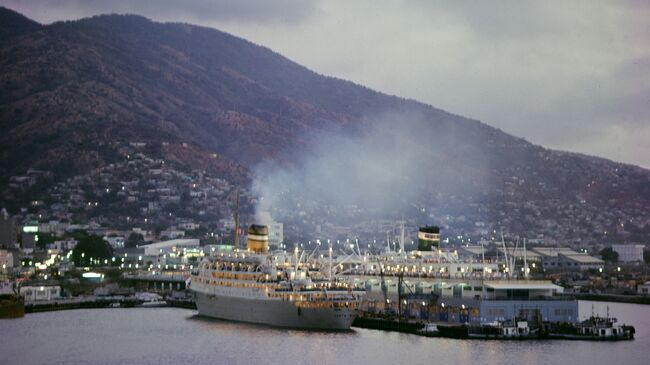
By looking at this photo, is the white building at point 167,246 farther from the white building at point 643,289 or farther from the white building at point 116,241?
the white building at point 643,289

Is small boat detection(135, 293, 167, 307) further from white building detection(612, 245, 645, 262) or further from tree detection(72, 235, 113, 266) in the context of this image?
white building detection(612, 245, 645, 262)

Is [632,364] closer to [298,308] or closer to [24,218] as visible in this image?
[298,308]

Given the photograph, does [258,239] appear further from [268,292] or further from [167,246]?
[167,246]

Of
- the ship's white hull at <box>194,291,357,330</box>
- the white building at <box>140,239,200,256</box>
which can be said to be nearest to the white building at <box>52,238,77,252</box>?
the white building at <box>140,239,200,256</box>

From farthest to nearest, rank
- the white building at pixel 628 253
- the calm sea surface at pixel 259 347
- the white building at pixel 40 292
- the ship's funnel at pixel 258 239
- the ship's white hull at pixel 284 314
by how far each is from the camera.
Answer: the white building at pixel 628 253 < the white building at pixel 40 292 < the ship's funnel at pixel 258 239 < the ship's white hull at pixel 284 314 < the calm sea surface at pixel 259 347

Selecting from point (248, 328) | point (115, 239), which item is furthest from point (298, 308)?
point (115, 239)

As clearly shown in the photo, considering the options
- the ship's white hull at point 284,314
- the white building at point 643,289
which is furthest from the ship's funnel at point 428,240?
the white building at point 643,289

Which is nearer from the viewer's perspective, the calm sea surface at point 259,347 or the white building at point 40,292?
the calm sea surface at point 259,347

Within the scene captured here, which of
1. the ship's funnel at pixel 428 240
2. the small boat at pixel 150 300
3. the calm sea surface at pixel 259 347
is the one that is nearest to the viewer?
the calm sea surface at pixel 259 347
